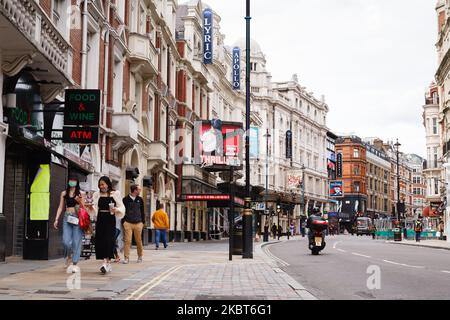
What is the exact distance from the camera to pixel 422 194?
545 ft

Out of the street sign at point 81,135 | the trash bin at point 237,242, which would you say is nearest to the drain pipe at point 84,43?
the street sign at point 81,135

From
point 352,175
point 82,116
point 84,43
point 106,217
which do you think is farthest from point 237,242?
point 352,175

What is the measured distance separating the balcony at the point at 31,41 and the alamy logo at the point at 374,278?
7974 millimetres

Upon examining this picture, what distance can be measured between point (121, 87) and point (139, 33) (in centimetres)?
355

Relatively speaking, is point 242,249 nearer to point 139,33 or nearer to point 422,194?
point 139,33

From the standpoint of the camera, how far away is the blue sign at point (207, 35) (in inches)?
1736

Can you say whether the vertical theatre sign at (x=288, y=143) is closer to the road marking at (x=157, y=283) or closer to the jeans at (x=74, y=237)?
the road marking at (x=157, y=283)

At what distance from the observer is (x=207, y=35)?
1775 inches

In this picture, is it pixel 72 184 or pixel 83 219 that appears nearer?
pixel 83 219

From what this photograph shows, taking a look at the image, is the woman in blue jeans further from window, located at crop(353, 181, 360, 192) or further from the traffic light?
window, located at crop(353, 181, 360, 192)

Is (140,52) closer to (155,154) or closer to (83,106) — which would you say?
(155,154)

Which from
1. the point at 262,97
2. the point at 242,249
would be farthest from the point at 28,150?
the point at 262,97

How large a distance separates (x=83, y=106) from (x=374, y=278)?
8.41m

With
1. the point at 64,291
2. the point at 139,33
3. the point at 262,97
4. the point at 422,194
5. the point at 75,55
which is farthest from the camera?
the point at 422,194
